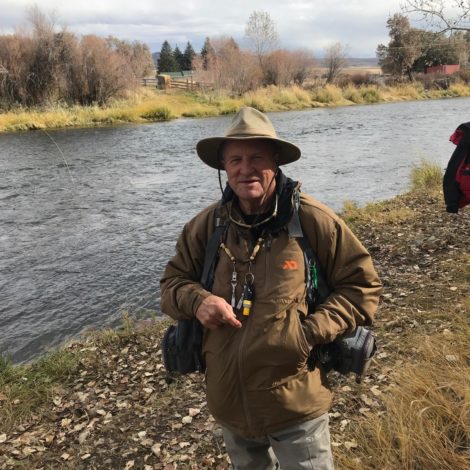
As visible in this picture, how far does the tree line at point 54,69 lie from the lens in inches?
1330

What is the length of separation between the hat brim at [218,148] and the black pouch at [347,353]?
908mm

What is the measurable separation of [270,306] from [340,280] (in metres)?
0.36

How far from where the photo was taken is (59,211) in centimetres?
1266

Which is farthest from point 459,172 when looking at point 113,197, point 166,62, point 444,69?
point 166,62

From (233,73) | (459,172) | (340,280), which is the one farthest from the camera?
(233,73)

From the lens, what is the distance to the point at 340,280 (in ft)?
7.54

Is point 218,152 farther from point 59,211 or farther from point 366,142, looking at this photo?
point 366,142

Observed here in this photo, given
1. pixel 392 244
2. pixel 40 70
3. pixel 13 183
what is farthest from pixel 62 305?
pixel 40 70

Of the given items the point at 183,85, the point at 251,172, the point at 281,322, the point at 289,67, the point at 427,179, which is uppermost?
the point at 289,67

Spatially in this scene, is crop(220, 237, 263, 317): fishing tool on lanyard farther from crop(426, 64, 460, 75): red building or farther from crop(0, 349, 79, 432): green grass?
crop(426, 64, 460, 75): red building

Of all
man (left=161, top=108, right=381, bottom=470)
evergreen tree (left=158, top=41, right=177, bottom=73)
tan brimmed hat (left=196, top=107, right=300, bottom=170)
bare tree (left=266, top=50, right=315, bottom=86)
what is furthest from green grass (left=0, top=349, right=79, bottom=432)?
evergreen tree (left=158, top=41, right=177, bottom=73)

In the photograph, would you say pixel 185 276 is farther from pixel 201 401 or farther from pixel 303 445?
pixel 201 401

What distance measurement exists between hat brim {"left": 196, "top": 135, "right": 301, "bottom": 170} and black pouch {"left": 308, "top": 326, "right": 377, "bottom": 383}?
0.91 metres

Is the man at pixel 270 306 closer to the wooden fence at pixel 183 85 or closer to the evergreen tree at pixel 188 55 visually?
the wooden fence at pixel 183 85
